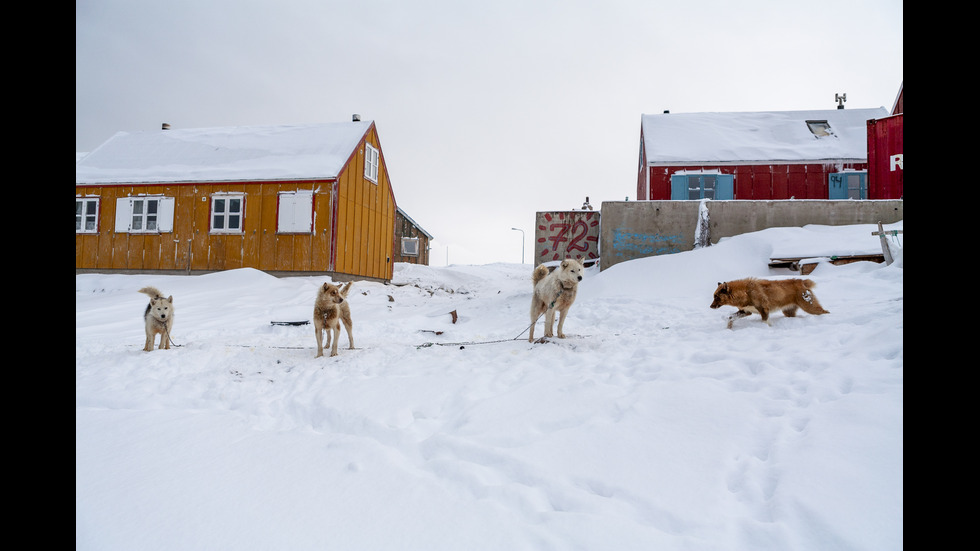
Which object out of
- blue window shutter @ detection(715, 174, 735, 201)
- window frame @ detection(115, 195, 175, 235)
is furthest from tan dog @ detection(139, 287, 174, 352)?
blue window shutter @ detection(715, 174, 735, 201)

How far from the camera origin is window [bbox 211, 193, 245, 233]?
17453mm

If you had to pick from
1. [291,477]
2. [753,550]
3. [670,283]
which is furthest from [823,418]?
[670,283]

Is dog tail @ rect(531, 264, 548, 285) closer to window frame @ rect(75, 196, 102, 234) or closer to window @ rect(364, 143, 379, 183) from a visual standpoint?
window @ rect(364, 143, 379, 183)

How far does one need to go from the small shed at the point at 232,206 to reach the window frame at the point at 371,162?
191mm

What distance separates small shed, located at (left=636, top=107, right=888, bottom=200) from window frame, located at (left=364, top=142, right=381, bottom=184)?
11.7 meters

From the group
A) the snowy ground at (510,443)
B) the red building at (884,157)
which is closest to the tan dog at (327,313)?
the snowy ground at (510,443)

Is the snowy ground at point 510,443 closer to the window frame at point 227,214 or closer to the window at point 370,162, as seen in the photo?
the window frame at point 227,214

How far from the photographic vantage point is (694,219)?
1434 centimetres

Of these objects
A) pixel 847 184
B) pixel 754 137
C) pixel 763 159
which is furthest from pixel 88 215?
pixel 847 184

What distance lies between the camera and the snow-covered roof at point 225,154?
17688mm

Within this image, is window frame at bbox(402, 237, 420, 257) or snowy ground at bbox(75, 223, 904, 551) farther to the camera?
window frame at bbox(402, 237, 420, 257)
